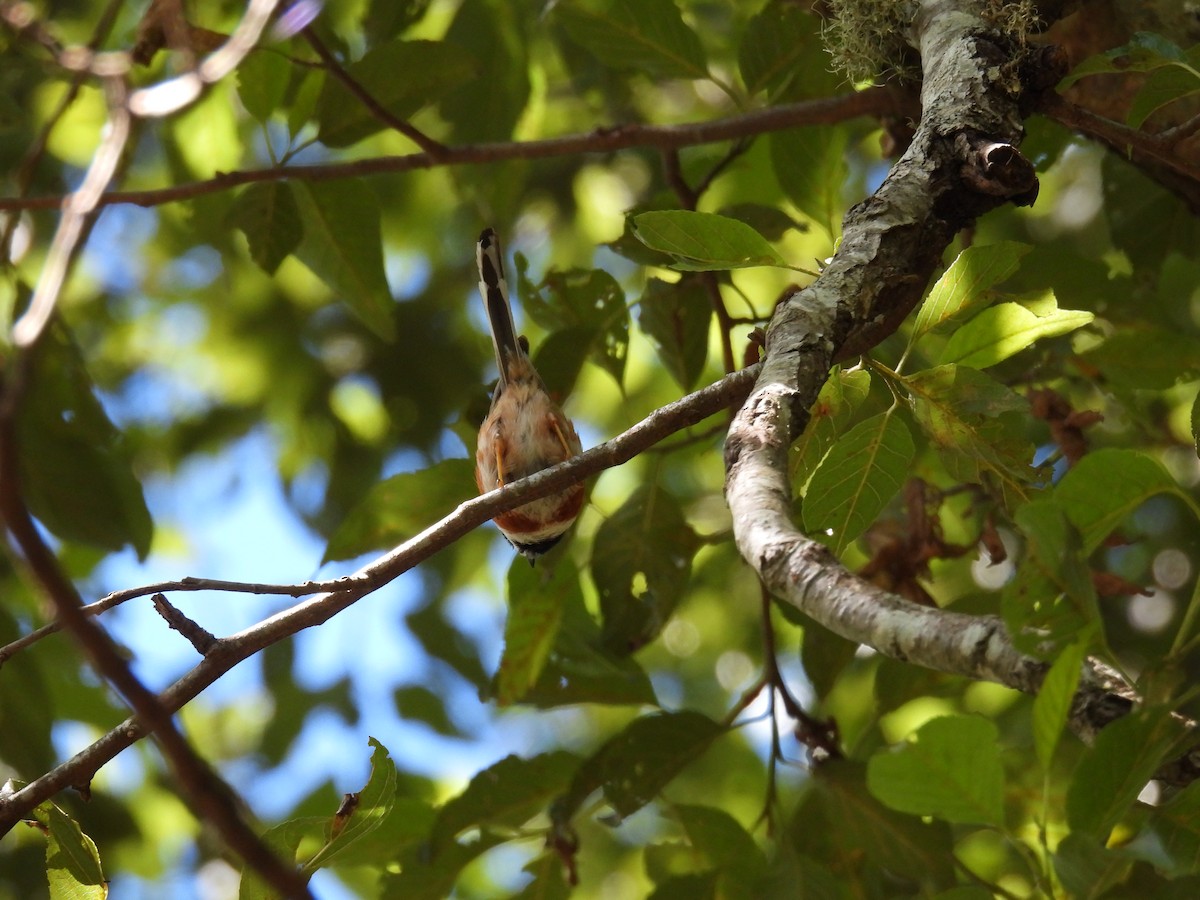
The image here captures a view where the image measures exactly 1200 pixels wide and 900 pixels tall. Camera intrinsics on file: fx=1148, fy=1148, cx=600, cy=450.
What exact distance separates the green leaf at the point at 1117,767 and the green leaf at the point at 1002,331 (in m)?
0.83

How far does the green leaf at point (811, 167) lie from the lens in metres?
3.47

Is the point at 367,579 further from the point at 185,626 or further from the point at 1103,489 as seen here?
the point at 1103,489

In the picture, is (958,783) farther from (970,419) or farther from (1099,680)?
(970,419)

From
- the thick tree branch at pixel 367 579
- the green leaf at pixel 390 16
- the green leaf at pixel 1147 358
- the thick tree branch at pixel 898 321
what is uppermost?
the green leaf at pixel 390 16

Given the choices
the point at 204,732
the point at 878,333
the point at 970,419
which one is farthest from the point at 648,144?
the point at 204,732

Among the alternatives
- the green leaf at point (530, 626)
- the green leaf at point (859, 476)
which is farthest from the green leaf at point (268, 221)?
the green leaf at point (859, 476)

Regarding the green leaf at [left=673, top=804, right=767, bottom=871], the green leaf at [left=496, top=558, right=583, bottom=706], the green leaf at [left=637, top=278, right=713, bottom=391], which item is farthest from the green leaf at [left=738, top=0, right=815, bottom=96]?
the green leaf at [left=673, top=804, right=767, bottom=871]

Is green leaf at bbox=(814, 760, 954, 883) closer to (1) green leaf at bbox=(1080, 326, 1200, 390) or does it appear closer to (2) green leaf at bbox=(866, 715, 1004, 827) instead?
(1) green leaf at bbox=(1080, 326, 1200, 390)

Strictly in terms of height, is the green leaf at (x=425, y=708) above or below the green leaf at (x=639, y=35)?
below

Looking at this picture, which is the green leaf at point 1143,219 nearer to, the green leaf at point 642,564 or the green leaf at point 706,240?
the green leaf at point 642,564

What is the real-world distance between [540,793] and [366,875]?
234 cm

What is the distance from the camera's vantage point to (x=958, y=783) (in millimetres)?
1588

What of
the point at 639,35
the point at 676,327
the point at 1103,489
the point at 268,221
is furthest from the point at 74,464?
the point at 1103,489

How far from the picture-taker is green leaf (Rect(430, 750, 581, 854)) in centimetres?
336
